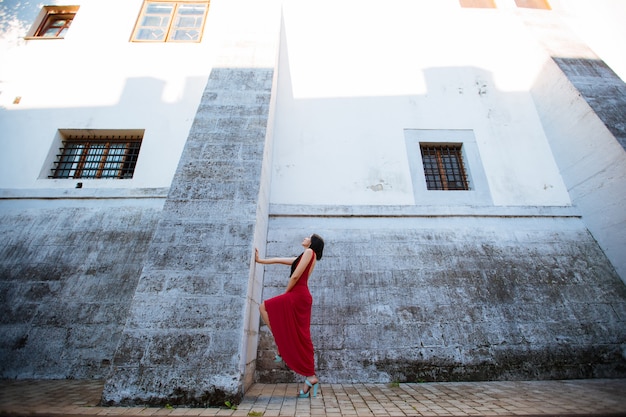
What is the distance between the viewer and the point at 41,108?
6309mm

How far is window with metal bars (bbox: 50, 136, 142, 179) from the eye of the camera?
5914 mm

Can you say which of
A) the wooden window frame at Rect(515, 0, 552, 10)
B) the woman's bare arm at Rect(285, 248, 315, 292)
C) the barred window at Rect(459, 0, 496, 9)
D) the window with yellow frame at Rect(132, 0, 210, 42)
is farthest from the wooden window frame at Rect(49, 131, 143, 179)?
the wooden window frame at Rect(515, 0, 552, 10)

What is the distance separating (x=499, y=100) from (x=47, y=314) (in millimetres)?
9854

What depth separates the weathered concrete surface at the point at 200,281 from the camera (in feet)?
9.12

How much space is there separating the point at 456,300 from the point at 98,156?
25.2 feet

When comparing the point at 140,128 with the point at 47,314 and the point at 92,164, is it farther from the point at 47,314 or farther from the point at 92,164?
the point at 47,314

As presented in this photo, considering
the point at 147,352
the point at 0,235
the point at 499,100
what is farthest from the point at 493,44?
the point at 0,235

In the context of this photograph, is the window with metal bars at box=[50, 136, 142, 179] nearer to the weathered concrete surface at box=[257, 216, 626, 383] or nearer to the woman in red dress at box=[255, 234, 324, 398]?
the weathered concrete surface at box=[257, 216, 626, 383]

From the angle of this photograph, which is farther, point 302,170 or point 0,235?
point 302,170

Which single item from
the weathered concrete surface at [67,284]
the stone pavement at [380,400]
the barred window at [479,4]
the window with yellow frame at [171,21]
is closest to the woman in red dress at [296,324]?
the stone pavement at [380,400]

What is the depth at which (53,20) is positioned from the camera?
25.6ft

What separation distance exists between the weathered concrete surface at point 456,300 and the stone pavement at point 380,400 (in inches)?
11.6

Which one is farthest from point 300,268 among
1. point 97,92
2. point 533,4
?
point 533,4

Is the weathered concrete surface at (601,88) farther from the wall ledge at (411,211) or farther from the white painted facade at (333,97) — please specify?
the wall ledge at (411,211)
